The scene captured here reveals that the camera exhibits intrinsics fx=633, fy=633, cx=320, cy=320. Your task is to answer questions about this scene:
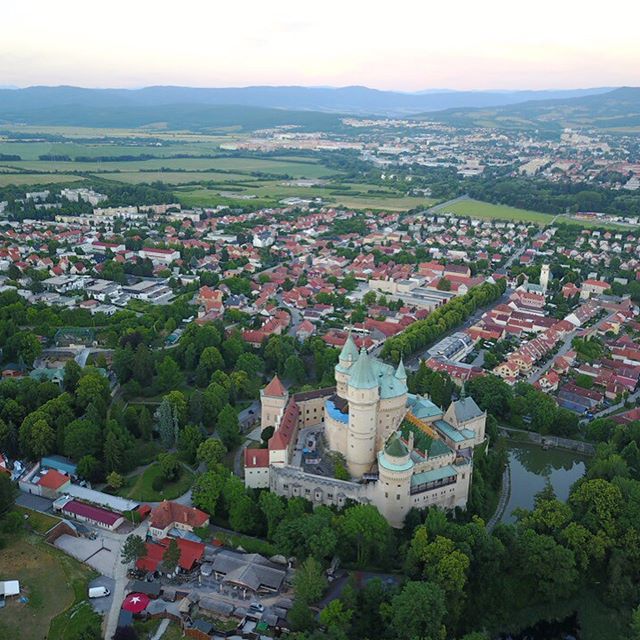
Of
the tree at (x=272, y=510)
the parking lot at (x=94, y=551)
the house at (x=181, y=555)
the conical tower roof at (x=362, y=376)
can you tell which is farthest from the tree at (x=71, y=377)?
the conical tower roof at (x=362, y=376)

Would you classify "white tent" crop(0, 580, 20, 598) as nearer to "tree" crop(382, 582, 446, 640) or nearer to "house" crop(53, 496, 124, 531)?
"house" crop(53, 496, 124, 531)

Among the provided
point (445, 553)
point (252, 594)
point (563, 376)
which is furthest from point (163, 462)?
point (563, 376)

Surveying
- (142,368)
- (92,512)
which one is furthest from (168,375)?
(92,512)

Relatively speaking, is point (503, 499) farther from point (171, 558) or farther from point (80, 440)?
point (80, 440)

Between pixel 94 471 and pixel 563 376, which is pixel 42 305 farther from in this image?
pixel 563 376

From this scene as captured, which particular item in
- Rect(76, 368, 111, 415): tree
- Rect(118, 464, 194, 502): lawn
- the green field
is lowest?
Rect(118, 464, 194, 502): lawn

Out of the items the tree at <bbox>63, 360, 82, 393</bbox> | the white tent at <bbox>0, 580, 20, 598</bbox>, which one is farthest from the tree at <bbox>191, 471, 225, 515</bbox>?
the tree at <bbox>63, 360, 82, 393</bbox>
